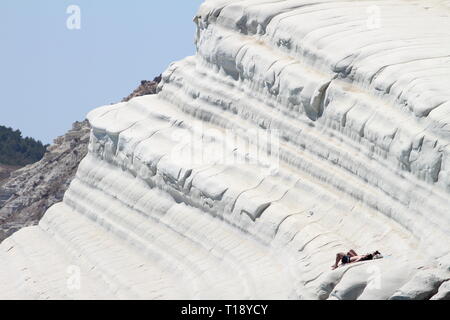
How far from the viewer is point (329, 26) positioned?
67875 mm

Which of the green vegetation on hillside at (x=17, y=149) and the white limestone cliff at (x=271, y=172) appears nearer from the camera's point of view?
the white limestone cliff at (x=271, y=172)

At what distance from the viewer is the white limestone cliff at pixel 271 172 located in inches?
2392

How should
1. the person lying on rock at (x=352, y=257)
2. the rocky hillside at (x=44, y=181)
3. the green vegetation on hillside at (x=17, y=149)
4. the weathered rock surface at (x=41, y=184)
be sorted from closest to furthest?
the person lying on rock at (x=352, y=257) → the weathered rock surface at (x=41, y=184) → the rocky hillside at (x=44, y=181) → the green vegetation on hillside at (x=17, y=149)

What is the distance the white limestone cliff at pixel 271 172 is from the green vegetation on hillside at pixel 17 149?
154 feet

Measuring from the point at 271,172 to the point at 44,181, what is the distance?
118 feet

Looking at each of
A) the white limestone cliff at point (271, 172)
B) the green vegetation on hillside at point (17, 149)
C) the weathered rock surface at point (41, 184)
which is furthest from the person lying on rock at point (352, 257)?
the green vegetation on hillside at point (17, 149)

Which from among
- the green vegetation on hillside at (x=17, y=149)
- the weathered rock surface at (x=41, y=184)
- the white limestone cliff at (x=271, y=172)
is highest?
the white limestone cliff at (x=271, y=172)

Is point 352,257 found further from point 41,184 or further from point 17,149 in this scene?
point 17,149

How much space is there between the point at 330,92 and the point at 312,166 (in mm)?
1864

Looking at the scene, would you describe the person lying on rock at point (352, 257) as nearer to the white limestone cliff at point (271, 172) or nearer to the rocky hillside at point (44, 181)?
the white limestone cliff at point (271, 172)

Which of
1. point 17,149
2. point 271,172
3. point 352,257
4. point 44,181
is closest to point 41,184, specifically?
point 44,181

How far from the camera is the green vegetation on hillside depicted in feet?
405

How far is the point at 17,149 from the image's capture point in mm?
127188
